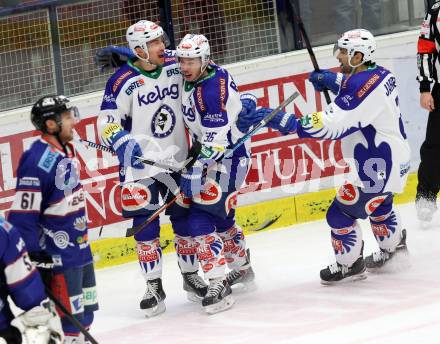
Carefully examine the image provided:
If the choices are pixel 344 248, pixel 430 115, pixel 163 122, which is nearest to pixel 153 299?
pixel 163 122

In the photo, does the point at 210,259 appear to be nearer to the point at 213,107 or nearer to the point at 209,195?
the point at 209,195

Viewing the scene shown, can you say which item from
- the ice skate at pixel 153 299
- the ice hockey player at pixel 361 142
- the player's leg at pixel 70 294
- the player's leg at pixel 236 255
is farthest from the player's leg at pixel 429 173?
the player's leg at pixel 70 294

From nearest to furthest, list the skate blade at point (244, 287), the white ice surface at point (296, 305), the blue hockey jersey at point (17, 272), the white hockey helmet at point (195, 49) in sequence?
1. the blue hockey jersey at point (17, 272)
2. the white ice surface at point (296, 305)
3. the white hockey helmet at point (195, 49)
4. the skate blade at point (244, 287)

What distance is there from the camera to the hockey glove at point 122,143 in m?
5.92

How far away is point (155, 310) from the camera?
6062 millimetres

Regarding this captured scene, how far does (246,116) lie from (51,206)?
1579 millimetres

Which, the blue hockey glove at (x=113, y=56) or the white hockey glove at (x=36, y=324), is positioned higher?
the blue hockey glove at (x=113, y=56)

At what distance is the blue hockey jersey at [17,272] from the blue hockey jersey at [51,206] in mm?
325

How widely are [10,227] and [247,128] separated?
206 centimetres

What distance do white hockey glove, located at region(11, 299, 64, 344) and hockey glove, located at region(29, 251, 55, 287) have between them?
38cm

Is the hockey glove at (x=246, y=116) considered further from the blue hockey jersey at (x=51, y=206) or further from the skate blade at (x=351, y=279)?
the blue hockey jersey at (x=51, y=206)

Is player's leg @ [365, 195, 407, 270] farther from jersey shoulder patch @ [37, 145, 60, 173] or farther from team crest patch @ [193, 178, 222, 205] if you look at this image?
jersey shoulder patch @ [37, 145, 60, 173]

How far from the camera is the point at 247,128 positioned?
241 inches

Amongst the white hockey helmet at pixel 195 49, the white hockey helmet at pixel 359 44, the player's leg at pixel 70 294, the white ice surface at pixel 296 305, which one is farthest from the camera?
the white hockey helmet at pixel 359 44
